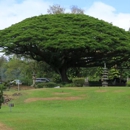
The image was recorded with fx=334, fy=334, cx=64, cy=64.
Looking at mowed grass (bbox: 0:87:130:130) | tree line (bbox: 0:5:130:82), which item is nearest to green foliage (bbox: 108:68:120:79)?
tree line (bbox: 0:5:130:82)

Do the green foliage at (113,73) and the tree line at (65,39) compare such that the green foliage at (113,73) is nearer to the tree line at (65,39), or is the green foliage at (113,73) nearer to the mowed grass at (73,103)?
the tree line at (65,39)

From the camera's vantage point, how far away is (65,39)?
38625 millimetres

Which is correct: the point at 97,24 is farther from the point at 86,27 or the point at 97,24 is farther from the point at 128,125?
the point at 128,125

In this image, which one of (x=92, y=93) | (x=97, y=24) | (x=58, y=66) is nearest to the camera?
(x=92, y=93)

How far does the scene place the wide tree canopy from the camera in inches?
1537

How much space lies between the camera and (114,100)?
2514cm

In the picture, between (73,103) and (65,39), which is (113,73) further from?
(73,103)

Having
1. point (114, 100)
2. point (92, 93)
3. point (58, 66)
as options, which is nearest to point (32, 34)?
point (58, 66)

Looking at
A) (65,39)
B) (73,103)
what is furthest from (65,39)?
(73,103)

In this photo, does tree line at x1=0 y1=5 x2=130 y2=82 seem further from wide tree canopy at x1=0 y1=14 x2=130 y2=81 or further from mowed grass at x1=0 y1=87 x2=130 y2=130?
mowed grass at x1=0 y1=87 x2=130 y2=130

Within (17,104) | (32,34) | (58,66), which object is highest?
(32,34)

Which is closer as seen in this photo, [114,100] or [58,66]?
[114,100]

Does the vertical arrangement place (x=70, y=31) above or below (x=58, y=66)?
above

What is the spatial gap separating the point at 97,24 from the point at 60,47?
6.39 meters
